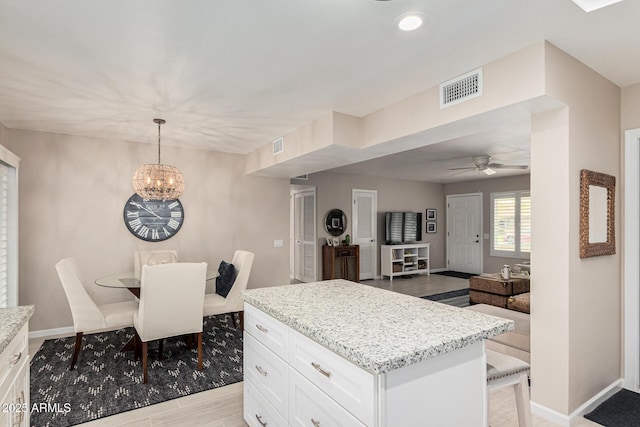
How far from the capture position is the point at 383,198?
8320 mm

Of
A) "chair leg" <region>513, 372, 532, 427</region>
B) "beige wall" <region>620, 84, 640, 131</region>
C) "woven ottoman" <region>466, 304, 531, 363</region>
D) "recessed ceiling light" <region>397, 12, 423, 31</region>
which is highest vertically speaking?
"recessed ceiling light" <region>397, 12, 423, 31</region>

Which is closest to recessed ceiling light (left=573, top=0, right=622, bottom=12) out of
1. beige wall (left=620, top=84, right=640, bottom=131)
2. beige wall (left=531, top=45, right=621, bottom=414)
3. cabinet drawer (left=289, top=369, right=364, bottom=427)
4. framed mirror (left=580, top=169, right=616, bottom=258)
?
beige wall (left=531, top=45, right=621, bottom=414)

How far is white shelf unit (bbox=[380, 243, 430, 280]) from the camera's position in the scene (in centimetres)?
795

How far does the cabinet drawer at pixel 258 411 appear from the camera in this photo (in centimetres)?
183

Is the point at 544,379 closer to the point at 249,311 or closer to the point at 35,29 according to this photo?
the point at 249,311

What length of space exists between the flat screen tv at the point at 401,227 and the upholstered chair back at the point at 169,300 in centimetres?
571

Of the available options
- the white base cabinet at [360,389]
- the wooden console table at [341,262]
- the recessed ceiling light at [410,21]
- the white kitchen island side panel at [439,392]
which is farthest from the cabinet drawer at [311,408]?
the wooden console table at [341,262]

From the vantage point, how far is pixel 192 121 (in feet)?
12.2

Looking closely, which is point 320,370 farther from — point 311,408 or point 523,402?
point 523,402

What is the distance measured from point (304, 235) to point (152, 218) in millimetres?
3535

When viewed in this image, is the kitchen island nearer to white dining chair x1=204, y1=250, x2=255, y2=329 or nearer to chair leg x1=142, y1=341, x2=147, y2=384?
chair leg x1=142, y1=341, x2=147, y2=384

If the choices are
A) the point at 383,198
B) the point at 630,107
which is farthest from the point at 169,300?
the point at 383,198

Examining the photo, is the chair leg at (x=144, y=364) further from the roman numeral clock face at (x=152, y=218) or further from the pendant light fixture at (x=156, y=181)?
the roman numeral clock face at (x=152, y=218)

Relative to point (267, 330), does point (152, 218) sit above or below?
above
